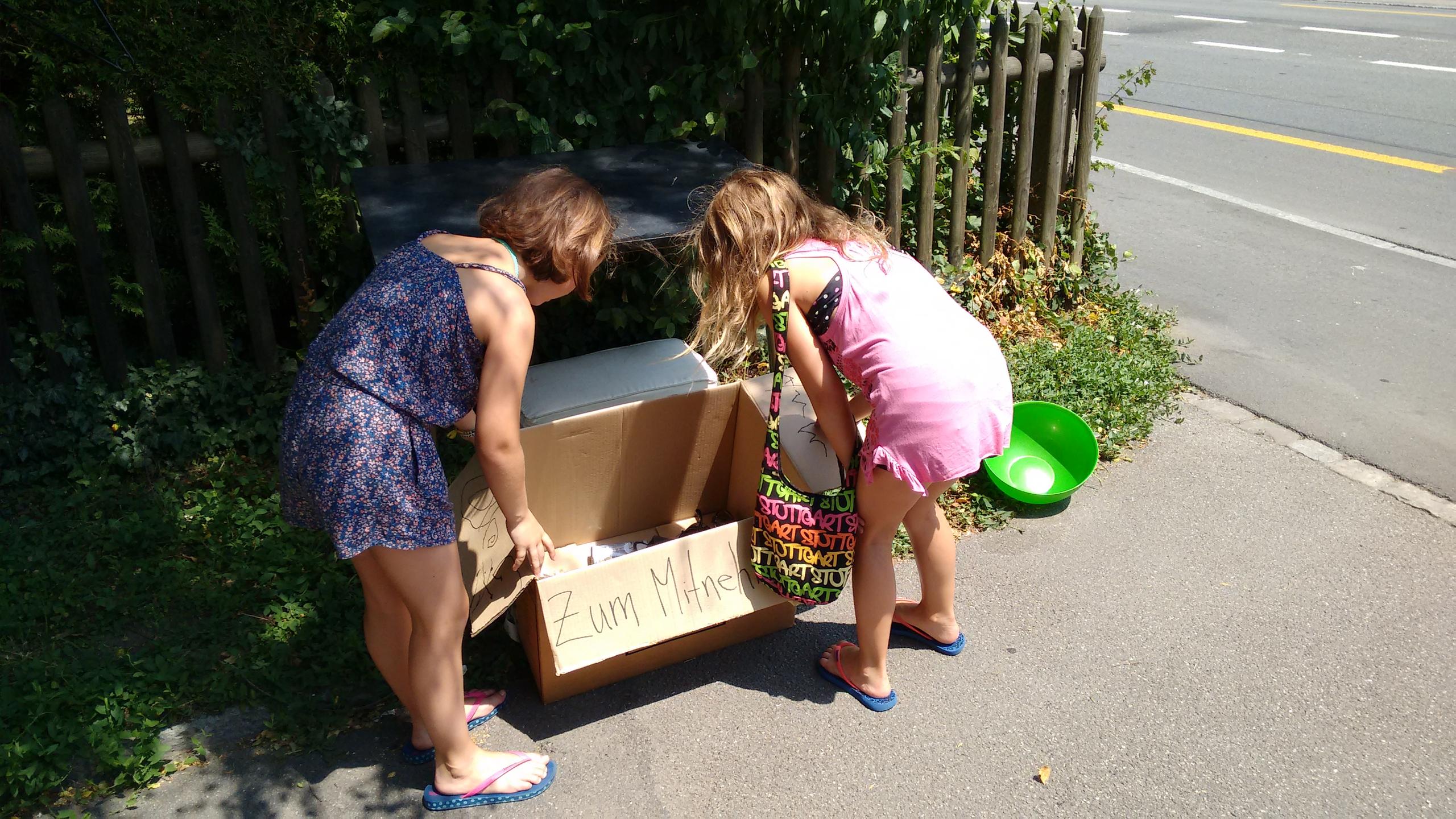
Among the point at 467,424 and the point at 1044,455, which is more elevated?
the point at 467,424

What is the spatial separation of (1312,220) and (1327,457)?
3.65m

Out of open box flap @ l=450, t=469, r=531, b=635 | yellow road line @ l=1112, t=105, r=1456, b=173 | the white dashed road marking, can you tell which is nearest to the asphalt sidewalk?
open box flap @ l=450, t=469, r=531, b=635

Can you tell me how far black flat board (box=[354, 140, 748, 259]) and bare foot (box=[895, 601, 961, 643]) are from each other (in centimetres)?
138

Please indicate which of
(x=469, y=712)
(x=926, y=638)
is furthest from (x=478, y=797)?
(x=926, y=638)

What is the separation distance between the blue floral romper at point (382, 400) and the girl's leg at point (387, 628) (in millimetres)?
165

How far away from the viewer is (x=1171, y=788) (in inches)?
108

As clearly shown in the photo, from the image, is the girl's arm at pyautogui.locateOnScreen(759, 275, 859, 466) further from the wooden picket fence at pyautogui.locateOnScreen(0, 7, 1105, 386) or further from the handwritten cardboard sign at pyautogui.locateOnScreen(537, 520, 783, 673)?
the wooden picket fence at pyautogui.locateOnScreen(0, 7, 1105, 386)

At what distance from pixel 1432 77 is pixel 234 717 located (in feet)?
43.3

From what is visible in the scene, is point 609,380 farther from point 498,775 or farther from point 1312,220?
point 1312,220

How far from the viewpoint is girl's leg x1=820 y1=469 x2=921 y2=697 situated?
274cm

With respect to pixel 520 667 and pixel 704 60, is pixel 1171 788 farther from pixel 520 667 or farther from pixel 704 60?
pixel 704 60

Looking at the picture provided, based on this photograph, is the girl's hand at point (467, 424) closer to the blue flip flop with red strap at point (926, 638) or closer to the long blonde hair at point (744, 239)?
the long blonde hair at point (744, 239)

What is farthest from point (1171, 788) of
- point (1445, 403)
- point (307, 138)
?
point (307, 138)

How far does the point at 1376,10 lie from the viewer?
1602cm
